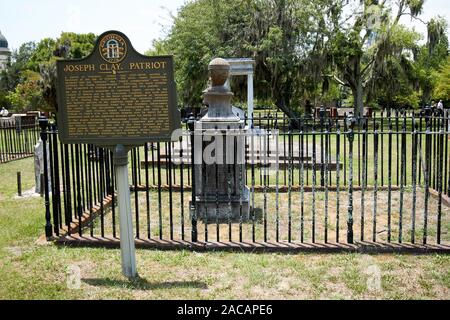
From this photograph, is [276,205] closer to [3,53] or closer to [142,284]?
[142,284]

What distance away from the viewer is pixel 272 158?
13211mm

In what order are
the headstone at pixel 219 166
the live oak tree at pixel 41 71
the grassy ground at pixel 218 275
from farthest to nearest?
the live oak tree at pixel 41 71 < the headstone at pixel 219 166 < the grassy ground at pixel 218 275

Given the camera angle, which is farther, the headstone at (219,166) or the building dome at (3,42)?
the building dome at (3,42)

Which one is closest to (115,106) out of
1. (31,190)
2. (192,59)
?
(31,190)

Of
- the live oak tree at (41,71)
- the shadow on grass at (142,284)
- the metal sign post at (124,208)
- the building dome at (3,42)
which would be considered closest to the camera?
the shadow on grass at (142,284)

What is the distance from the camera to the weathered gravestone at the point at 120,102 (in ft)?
15.5

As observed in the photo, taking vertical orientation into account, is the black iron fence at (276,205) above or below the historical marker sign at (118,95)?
below

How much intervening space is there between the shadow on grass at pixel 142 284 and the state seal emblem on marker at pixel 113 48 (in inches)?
89.6

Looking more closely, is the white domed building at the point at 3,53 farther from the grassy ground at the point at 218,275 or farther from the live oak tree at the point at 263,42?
the grassy ground at the point at 218,275

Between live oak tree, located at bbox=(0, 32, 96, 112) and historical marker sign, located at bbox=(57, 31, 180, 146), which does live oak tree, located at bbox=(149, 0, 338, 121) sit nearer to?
live oak tree, located at bbox=(0, 32, 96, 112)

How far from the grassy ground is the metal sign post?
14 centimetres

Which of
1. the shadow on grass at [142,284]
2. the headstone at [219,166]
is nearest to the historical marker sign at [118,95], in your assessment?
the shadow on grass at [142,284]

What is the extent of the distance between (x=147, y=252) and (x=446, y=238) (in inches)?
153

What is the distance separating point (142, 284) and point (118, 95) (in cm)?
196
